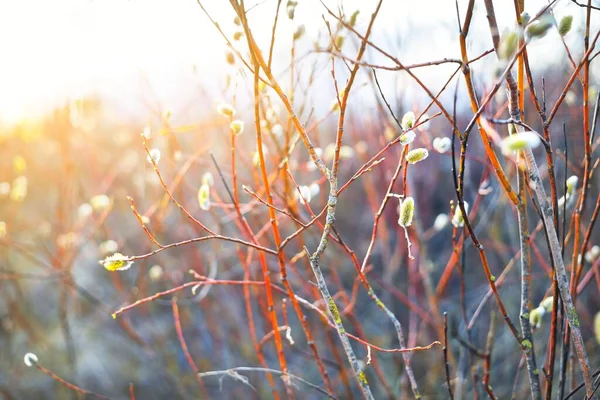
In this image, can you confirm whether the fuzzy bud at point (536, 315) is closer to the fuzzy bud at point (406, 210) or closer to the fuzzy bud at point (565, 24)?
the fuzzy bud at point (406, 210)

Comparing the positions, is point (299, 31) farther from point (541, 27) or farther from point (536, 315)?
point (536, 315)

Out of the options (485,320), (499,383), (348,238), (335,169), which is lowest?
(499,383)

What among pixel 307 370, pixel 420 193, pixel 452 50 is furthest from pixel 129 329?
pixel 420 193

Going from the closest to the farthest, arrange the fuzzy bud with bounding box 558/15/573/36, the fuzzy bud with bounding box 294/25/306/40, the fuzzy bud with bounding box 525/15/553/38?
the fuzzy bud with bounding box 525/15/553/38 < the fuzzy bud with bounding box 558/15/573/36 < the fuzzy bud with bounding box 294/25/306/40

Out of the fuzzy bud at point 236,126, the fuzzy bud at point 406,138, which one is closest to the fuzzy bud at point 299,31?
the fuzzy bud at point 236,126

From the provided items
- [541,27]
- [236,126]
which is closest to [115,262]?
[236,126]

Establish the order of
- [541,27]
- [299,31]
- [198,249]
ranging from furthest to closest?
[198,249]
[299,31]
[541,27]

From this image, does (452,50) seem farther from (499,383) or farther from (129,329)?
(129,329)

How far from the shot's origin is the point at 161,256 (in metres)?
2.80

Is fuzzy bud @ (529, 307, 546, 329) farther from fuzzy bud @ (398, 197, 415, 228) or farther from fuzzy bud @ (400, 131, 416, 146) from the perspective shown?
fuzzy bud @ (400, 131, 416, 146)

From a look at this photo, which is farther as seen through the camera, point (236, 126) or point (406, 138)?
point (236, 126)

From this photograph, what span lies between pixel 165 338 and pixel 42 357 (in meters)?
0.62

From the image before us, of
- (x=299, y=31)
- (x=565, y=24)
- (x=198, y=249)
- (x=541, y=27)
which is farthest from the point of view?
(x=198, y=249)

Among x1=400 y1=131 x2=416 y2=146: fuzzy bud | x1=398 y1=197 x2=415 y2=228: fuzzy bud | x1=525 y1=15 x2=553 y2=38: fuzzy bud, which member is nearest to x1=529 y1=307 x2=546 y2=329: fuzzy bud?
x1=398 y1=197 x2=415 y2=228: fuzzy bud
